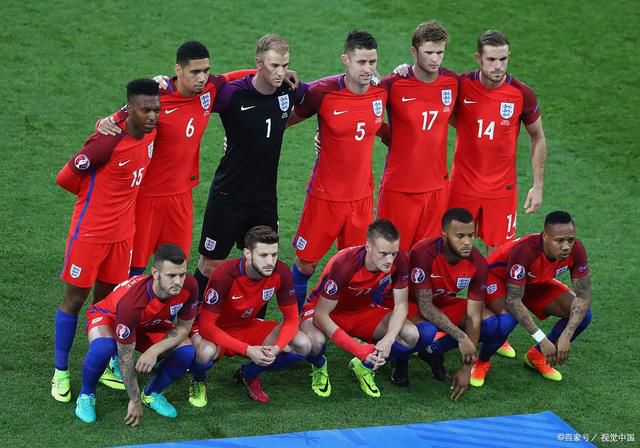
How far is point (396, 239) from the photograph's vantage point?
788 cm

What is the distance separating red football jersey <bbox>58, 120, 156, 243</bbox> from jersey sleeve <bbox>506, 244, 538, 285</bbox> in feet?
8.77

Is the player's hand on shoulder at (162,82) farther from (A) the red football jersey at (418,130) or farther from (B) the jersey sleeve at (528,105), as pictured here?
(B) the jersey sleeve at (528,105)

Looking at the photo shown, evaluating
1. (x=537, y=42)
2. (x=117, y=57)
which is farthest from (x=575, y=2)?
(x=117, y=57)

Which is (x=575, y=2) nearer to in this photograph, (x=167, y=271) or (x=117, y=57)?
(x=117, y=57)

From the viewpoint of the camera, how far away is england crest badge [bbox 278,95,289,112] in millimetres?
8375

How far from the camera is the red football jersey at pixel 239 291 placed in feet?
25.6

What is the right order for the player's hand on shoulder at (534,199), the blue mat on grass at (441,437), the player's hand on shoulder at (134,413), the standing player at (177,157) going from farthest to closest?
the player's hand on shoulder at (534,199) < the standing player at (177,157) < the player's hand on shoulder at (134,413) < the blue mat on grass at (441,437)

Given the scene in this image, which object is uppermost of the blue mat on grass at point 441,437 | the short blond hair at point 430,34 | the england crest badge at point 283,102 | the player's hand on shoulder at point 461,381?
the short blond hair at point 430,34

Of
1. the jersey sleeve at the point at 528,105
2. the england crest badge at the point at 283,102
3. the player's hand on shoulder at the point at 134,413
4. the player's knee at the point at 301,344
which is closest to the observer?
the player's hand on shoulder at the point at 134,413

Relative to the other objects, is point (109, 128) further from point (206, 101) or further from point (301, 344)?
point (301, 344)

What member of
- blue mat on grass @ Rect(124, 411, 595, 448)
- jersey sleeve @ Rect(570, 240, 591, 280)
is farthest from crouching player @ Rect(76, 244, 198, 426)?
jersey sleeve @ Rect(570, 240, 591, 280)

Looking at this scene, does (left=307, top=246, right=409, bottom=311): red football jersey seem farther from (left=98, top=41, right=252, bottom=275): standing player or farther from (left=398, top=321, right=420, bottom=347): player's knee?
(left=98, top=41, right=252, bottom=275): standing player

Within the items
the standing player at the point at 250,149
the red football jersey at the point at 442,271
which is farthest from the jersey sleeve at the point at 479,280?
the standing player at the point at 250,149

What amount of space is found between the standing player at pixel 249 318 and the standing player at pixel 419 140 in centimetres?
138
